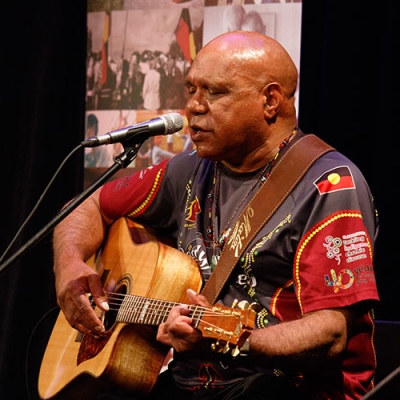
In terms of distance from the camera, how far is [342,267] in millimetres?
2201

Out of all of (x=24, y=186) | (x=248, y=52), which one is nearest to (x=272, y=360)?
(x=248, y=52)

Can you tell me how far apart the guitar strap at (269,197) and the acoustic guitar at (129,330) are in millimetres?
106

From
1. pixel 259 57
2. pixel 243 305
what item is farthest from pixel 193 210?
pixel 243 305

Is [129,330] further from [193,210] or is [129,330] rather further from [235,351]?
[235,351]

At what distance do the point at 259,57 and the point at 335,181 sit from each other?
52 cm

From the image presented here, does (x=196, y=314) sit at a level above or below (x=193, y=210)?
below

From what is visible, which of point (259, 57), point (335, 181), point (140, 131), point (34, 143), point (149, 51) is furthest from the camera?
point (34, 143)

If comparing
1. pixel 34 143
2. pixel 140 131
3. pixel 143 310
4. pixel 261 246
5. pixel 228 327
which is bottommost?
pixel 143 310

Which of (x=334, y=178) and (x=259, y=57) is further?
(x=259, y=57)

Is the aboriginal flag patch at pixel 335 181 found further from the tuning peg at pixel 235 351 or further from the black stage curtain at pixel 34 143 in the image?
the black stage curtain at pixel 34 143

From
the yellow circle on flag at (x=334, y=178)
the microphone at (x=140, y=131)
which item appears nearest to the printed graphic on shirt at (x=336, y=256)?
the yellow circle on flag at (x=334, y=178)

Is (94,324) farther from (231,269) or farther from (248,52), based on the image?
(248,52)

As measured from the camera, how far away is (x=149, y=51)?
11.8 ft

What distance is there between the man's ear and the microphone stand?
0.56 metres
